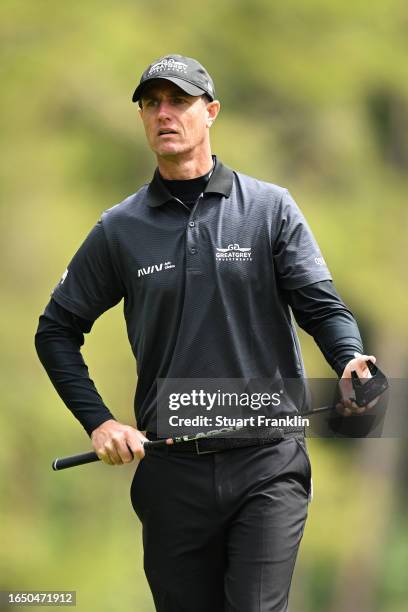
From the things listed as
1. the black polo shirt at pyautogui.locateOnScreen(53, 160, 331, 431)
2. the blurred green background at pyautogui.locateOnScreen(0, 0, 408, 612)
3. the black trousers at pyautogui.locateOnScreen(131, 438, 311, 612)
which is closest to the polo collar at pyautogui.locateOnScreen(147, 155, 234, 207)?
the black polo shirt at pyautogui.locateOnScreen(53, 160, 331, 431)

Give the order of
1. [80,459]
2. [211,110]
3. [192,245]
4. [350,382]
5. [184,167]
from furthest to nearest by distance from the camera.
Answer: [211,110] < [184,167] < [192,245] < [80,459] < [350,382]

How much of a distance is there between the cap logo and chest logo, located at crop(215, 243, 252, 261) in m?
0.62

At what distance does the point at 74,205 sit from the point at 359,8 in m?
4.14

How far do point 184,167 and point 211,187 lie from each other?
13 cm

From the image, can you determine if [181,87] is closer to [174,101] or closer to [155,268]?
[174,101]

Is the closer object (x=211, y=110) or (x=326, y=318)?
(x=326, y=318)

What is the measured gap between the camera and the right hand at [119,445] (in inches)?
173

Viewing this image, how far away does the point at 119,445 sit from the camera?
4.39 meters

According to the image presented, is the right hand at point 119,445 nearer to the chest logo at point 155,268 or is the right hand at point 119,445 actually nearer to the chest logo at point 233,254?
the chest logo at point 155,268

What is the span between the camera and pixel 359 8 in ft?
49.6

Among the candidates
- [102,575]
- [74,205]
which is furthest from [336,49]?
[102,575]

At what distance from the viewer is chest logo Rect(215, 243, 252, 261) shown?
4.52 meters

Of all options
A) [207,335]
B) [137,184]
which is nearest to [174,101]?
[207,335]

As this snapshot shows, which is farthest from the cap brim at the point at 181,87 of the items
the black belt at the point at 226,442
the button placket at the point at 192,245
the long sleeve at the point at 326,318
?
the black belt at the point at 226,442
